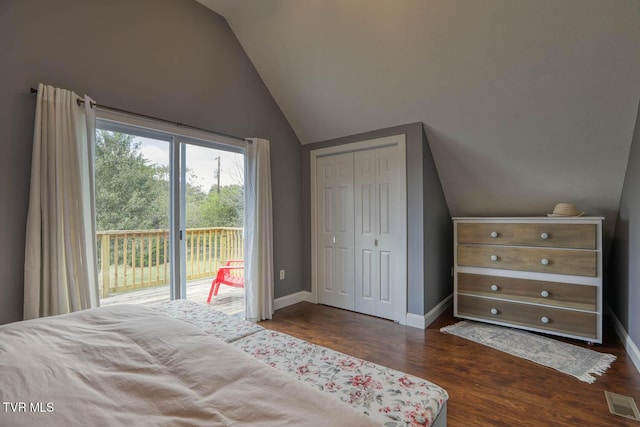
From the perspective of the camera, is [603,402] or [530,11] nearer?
[603,402]

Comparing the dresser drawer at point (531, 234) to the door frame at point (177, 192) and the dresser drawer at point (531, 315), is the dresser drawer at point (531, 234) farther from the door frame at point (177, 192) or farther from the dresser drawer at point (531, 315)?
the door frame at point (177, 192)

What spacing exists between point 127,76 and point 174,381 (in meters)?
2.40

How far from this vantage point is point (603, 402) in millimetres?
1848

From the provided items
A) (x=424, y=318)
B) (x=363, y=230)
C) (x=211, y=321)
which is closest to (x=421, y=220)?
(x=363, y=230)

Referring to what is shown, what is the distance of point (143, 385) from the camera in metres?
0.89

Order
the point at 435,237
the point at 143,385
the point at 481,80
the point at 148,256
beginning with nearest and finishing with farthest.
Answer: the point at 143,385, the point at 481,80, the point at 148,256, the point at 435,237

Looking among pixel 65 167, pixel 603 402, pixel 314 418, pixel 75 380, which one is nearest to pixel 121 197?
pixel 65 167

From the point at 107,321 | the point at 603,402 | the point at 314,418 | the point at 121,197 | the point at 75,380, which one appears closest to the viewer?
the point at 314,418

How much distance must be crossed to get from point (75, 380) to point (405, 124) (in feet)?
10.2

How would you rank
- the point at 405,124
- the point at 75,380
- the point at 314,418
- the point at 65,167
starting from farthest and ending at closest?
the point at 405,124, the point at 65,167, the point at 75,380, the point at 314,418

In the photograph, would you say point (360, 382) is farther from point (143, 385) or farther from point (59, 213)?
point (59, 213)

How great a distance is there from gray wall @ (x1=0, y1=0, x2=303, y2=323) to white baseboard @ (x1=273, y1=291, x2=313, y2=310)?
0.09 meters

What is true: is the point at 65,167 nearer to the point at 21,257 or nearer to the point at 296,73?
the point at 21,257

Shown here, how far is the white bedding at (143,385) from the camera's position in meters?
0.76
